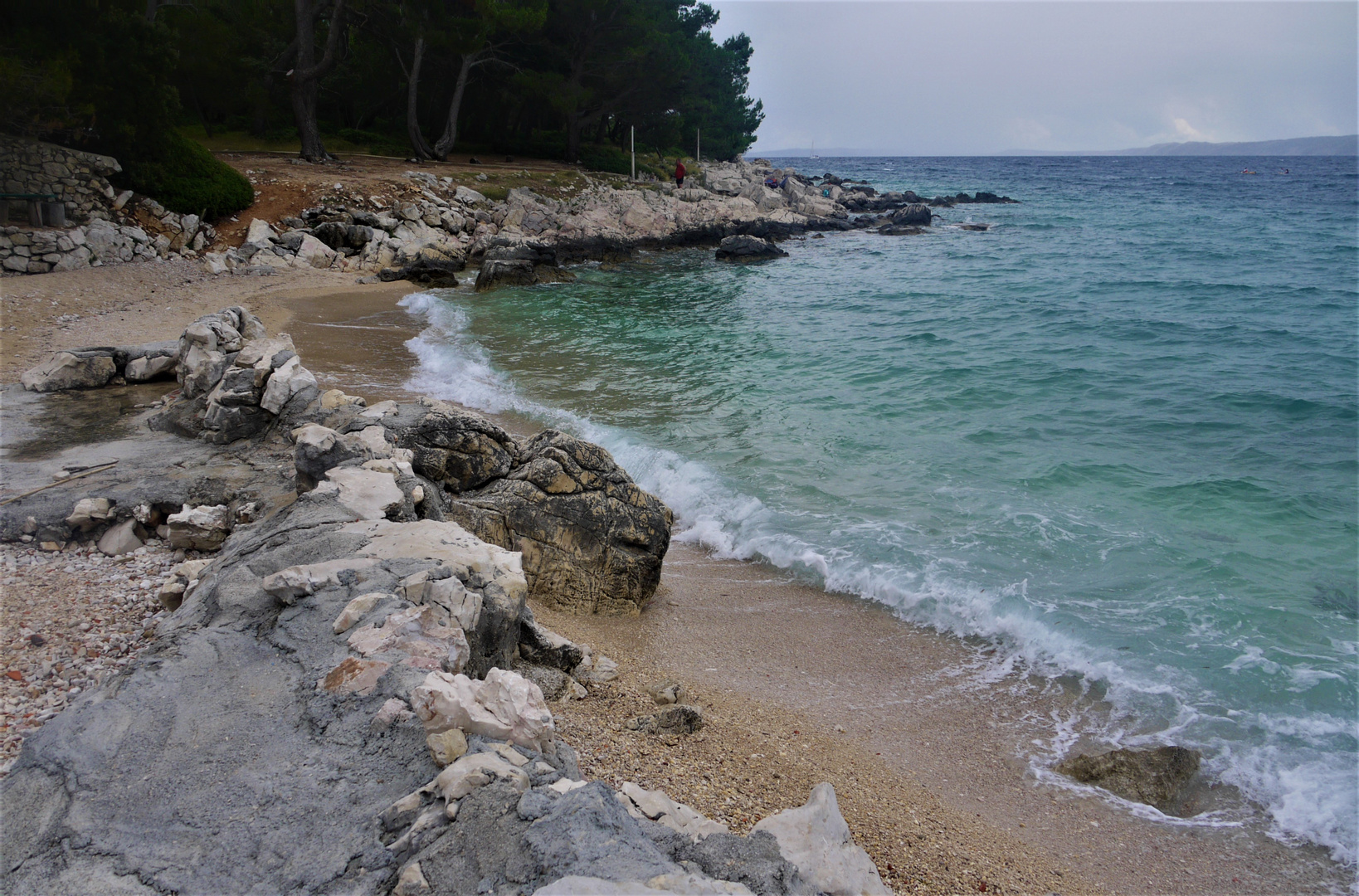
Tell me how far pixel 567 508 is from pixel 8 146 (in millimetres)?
18632

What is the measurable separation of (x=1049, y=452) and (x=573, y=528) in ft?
24.4

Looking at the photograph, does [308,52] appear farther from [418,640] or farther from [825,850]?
[825,850]

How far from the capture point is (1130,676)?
6.31 m

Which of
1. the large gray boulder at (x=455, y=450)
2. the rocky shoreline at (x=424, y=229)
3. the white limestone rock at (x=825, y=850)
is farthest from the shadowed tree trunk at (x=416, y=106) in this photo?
the white limestone rock at (x=825, y=850)

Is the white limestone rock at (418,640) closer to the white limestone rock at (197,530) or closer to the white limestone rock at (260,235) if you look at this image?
the white limestone rock at (197,530)

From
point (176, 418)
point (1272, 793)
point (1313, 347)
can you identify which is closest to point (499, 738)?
point (1272, 793)

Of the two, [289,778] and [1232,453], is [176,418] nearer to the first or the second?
[289,778]

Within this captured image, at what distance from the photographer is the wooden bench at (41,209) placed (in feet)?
54.9

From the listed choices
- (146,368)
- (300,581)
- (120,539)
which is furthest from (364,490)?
(146,368)

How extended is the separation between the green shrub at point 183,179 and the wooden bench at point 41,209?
2425 millimetres

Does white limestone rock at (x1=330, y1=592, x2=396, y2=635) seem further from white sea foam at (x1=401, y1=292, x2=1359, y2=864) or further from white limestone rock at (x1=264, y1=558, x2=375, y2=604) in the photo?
white sea foam at (x1=401, y1=292, x2=1359, y2=864)

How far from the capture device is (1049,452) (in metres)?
11.0

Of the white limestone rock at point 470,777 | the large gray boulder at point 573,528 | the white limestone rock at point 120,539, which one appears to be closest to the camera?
the white limestone rock at point 470,777

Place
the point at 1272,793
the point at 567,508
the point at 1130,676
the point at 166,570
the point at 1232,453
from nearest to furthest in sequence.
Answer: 1. the point at 1272,793
2. the point at 166,570
3. the point at 1130,676
4. the point at 567,508
5. the point at 1232,453
